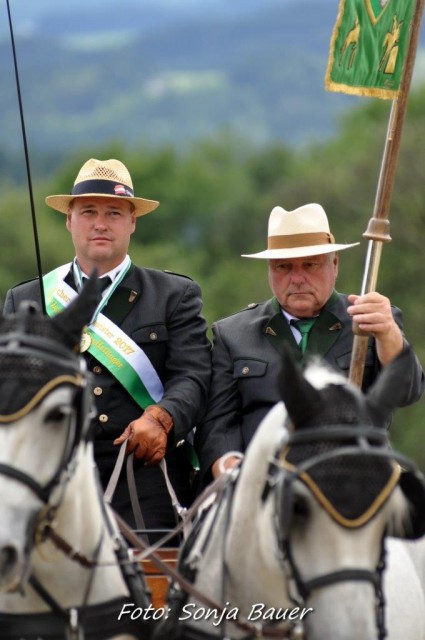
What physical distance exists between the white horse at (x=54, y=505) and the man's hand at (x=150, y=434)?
117 cm

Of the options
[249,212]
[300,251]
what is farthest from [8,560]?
[249,212]

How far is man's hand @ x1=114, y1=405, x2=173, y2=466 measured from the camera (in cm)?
767

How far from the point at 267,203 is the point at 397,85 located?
5329 centimetres

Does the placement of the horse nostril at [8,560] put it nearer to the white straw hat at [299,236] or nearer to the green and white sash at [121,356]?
the green and white sash at [121,356]

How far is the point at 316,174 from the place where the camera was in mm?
56688

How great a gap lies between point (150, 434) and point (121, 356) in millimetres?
584

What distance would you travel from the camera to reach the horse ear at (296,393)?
561 cm

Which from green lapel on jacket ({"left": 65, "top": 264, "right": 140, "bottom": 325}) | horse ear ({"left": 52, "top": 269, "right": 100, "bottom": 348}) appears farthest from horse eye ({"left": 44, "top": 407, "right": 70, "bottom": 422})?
green lapel on jacket ({"left": 65, "top": 264, "right": 140, "bottom": 325})

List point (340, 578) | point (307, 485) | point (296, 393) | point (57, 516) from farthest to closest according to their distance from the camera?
point (57, 516)
point (296, 393)
point (307, 485)
point (340, 578)

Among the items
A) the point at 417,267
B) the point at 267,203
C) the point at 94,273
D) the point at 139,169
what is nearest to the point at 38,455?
the point at 94,273

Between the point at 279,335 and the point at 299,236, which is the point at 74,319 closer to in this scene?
the point at 279,335

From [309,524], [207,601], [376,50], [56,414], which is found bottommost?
[207,601]

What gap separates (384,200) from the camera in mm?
7445

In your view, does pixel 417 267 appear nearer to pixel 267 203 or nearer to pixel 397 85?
pixel 267 203
